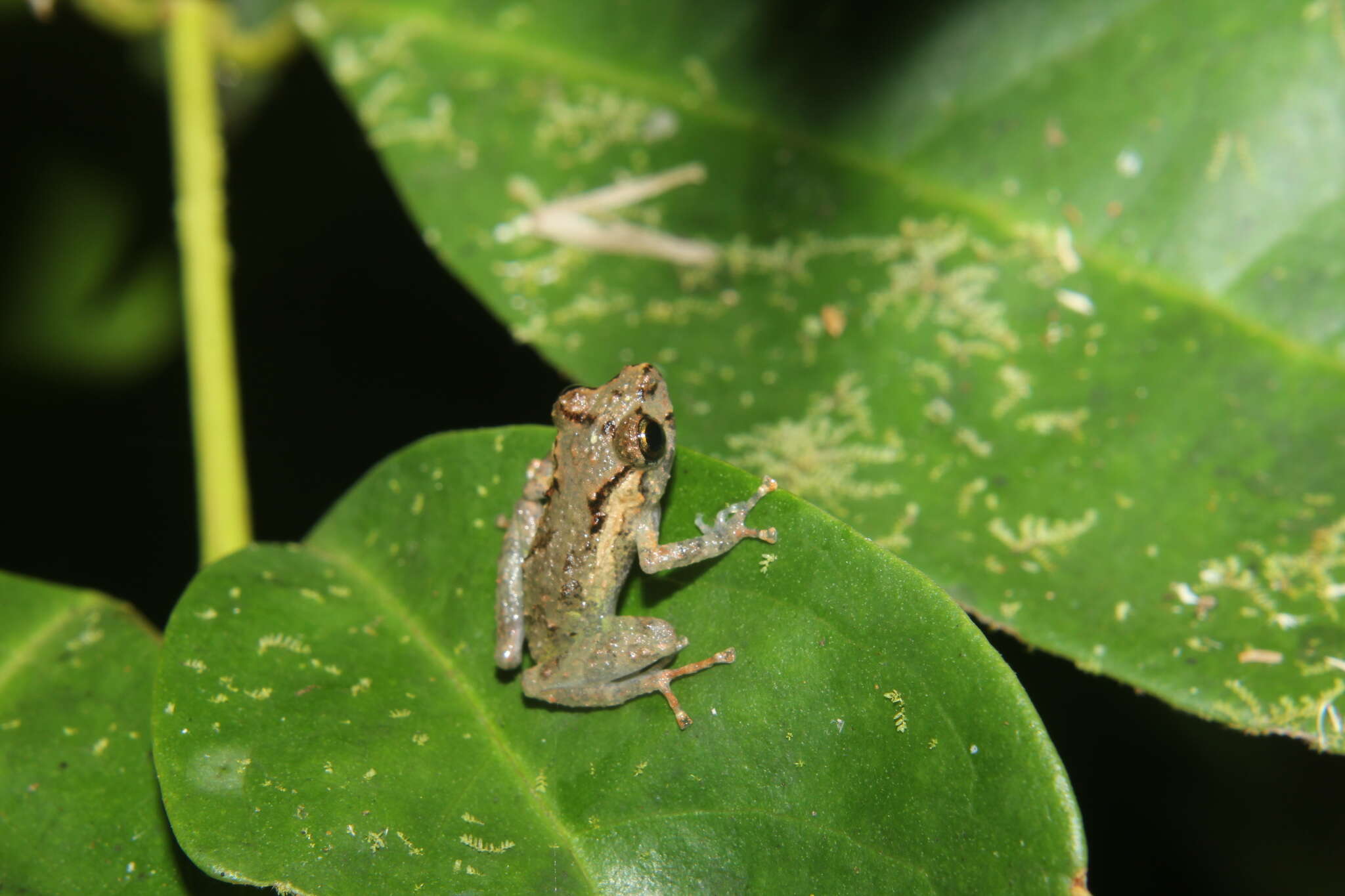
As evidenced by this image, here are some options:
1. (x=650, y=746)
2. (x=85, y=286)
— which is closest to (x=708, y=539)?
(x=650, y=746)

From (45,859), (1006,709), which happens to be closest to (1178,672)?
(1006,709)

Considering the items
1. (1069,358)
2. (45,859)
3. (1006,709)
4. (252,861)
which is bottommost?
(45,859)

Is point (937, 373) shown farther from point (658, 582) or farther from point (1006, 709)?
point (1006, 709)

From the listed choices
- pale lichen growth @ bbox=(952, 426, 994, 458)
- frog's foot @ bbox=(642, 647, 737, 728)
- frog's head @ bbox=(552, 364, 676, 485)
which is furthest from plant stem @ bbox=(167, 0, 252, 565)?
pale lichen growth @ bbox=(952, 426, 994, 458)

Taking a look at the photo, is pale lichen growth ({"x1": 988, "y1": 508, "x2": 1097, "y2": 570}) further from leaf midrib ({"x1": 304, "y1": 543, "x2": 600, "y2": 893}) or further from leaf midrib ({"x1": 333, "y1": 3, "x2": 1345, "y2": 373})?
leaf midrib ({"x1": 304, "y1": 543, "x2": 600, "y2": 893})

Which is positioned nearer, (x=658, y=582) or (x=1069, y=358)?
(x=658, y=582)

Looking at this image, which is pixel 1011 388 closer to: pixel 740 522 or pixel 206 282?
Result: pixel 740 522

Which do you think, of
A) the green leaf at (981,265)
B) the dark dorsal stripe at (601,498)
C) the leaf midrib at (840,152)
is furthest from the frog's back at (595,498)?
the leaf midrib at (840,152)
